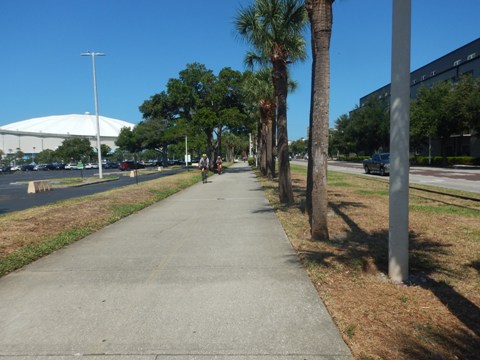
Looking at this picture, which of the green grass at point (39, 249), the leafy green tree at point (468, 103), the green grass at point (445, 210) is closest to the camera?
the green grass at point (39, 249)

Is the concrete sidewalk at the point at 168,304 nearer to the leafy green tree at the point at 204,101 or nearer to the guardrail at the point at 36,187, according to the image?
the guardrail at the point at 36,187

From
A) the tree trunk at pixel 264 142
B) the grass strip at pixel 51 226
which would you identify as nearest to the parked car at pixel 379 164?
the tree trunk at pixel 264 142

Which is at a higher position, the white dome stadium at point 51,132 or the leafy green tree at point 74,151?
the white dome stadium at point 51,132

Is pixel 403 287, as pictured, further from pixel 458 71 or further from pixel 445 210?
pixel 458 71

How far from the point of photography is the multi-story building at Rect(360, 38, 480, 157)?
1969 inches

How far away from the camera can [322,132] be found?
7.75m

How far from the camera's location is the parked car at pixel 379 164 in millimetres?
30916

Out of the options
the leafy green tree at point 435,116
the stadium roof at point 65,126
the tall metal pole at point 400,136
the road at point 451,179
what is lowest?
the road at point 451,179

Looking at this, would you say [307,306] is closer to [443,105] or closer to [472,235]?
[472,235]

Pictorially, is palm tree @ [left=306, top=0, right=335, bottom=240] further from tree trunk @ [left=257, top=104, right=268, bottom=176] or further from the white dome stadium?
the white dome stadium

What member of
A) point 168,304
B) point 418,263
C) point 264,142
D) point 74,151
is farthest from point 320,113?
point 74,151

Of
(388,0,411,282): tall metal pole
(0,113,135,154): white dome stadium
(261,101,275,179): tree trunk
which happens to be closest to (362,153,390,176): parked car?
(261,101,275,179): tree trunk

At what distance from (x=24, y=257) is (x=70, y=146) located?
337 feet

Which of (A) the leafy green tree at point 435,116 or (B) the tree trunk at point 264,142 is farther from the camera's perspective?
(A) the leafy green tree at point 435,116
